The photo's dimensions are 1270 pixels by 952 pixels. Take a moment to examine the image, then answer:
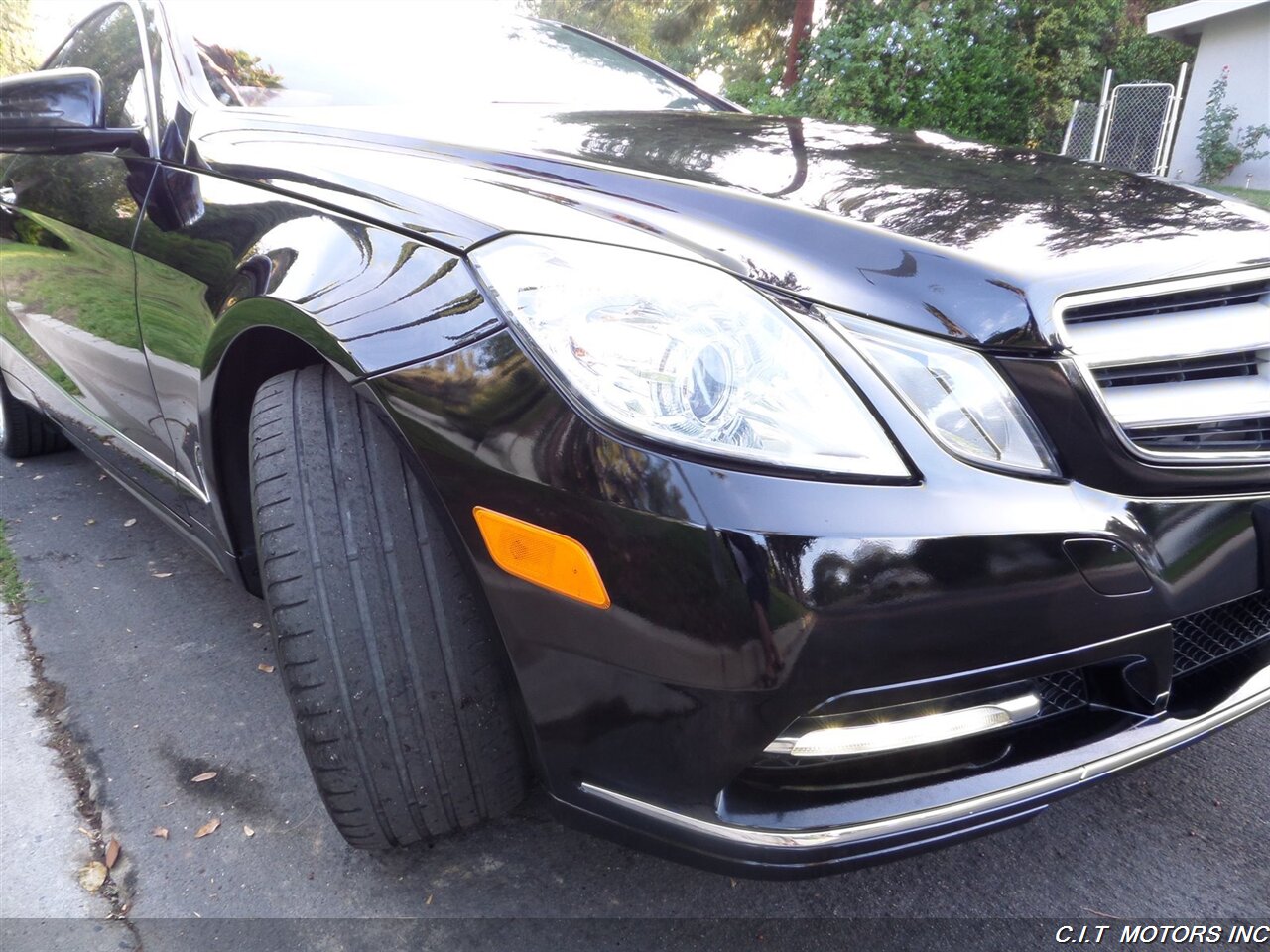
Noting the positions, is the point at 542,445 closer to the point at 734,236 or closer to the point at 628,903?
the point at 734,236

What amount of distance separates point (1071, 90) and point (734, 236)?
17680mm

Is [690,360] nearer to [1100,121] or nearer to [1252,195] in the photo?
[1252,195]

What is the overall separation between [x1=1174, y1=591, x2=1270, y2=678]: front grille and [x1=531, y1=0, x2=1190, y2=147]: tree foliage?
494 centimetres

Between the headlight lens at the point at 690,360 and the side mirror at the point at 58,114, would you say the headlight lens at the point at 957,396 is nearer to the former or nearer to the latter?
the headlight lens at the point at 690,360

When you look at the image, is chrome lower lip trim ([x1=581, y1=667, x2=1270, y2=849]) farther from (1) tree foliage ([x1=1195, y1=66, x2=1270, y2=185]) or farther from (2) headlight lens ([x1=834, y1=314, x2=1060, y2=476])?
(1) tree foliage ([x1=1195, y1=66, x2=1270, y2=185])

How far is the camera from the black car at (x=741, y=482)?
1126mm

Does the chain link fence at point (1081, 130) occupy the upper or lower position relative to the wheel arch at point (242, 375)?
upper

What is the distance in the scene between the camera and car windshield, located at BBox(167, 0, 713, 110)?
217 centimetres

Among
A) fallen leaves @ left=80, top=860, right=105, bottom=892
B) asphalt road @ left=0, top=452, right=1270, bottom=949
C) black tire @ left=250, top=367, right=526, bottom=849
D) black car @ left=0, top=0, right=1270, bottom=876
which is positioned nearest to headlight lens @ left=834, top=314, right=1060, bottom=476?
black car @ left=0, top=0, right=1270, bottom=876

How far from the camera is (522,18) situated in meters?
2.89

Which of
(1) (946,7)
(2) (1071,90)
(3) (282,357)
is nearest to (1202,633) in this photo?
(3) (282,357)

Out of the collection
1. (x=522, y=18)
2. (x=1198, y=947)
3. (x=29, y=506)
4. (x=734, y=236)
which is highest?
(x=522, y=18)

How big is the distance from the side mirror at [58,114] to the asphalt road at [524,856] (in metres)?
1.20

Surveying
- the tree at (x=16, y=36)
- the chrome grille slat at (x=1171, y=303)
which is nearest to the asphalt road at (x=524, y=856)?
the chrome grille slat at (x=1171, y=303)
